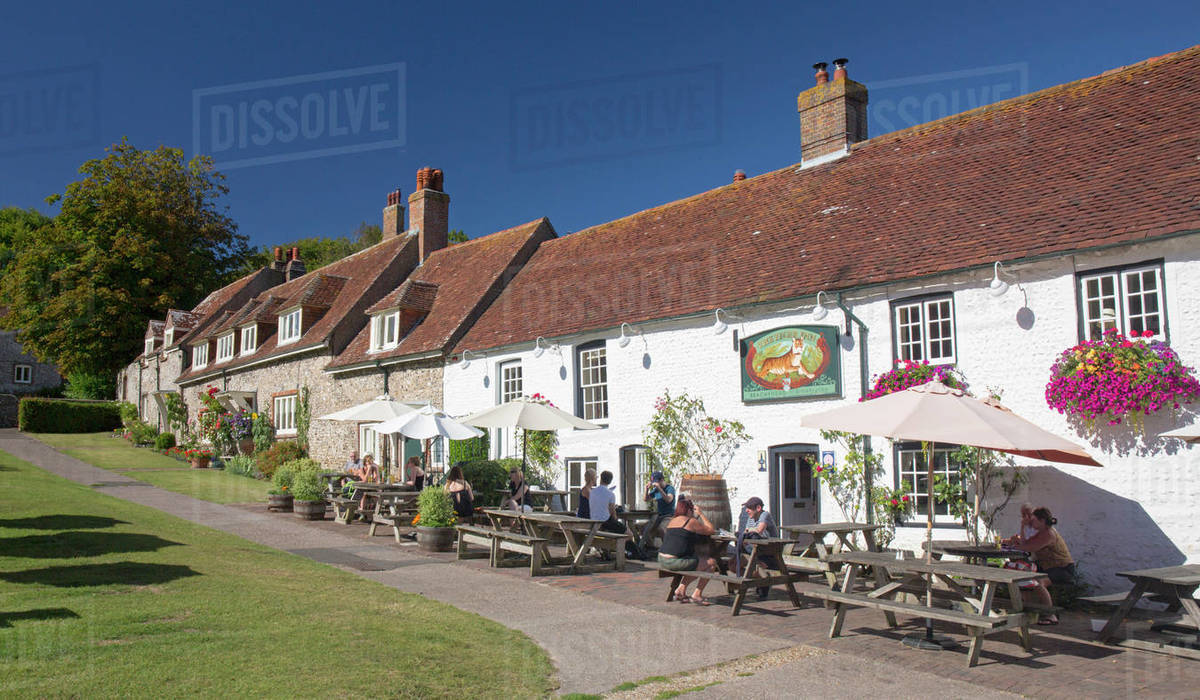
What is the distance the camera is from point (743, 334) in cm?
1418

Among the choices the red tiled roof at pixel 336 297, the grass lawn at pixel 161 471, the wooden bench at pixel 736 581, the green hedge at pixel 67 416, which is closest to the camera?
the wooden bench at pixel 736 581

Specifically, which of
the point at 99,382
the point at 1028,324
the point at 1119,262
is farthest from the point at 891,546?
the point at 99,382

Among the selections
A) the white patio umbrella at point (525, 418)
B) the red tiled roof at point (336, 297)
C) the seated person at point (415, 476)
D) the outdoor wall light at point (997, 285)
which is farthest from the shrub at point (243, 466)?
the outdoor wall light at point (997, 285)

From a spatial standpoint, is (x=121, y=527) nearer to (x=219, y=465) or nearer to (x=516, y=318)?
(x=516, y=318)

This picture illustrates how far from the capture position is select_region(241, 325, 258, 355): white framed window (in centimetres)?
3269

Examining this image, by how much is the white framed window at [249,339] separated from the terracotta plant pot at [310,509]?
16647 millimetres

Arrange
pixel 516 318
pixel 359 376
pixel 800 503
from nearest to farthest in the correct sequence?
1. pixel 800 503
2. pixel 516 318
3. pixel 359 376

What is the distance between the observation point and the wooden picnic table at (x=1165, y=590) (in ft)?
24.6

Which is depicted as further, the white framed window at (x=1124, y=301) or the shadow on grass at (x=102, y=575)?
the white framed window at (x=1124, y=301)

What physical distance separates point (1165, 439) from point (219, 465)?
97.7 ft

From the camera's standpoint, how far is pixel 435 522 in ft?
46.7

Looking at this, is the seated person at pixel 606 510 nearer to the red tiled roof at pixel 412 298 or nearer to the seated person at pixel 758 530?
the seated person at pixel 758 530

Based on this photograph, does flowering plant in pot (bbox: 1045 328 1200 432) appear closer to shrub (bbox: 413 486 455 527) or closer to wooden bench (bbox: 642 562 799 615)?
wooden bench (bbox: 642 562 799 615)

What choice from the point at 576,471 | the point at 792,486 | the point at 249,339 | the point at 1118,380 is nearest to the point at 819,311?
the point at 792,486
